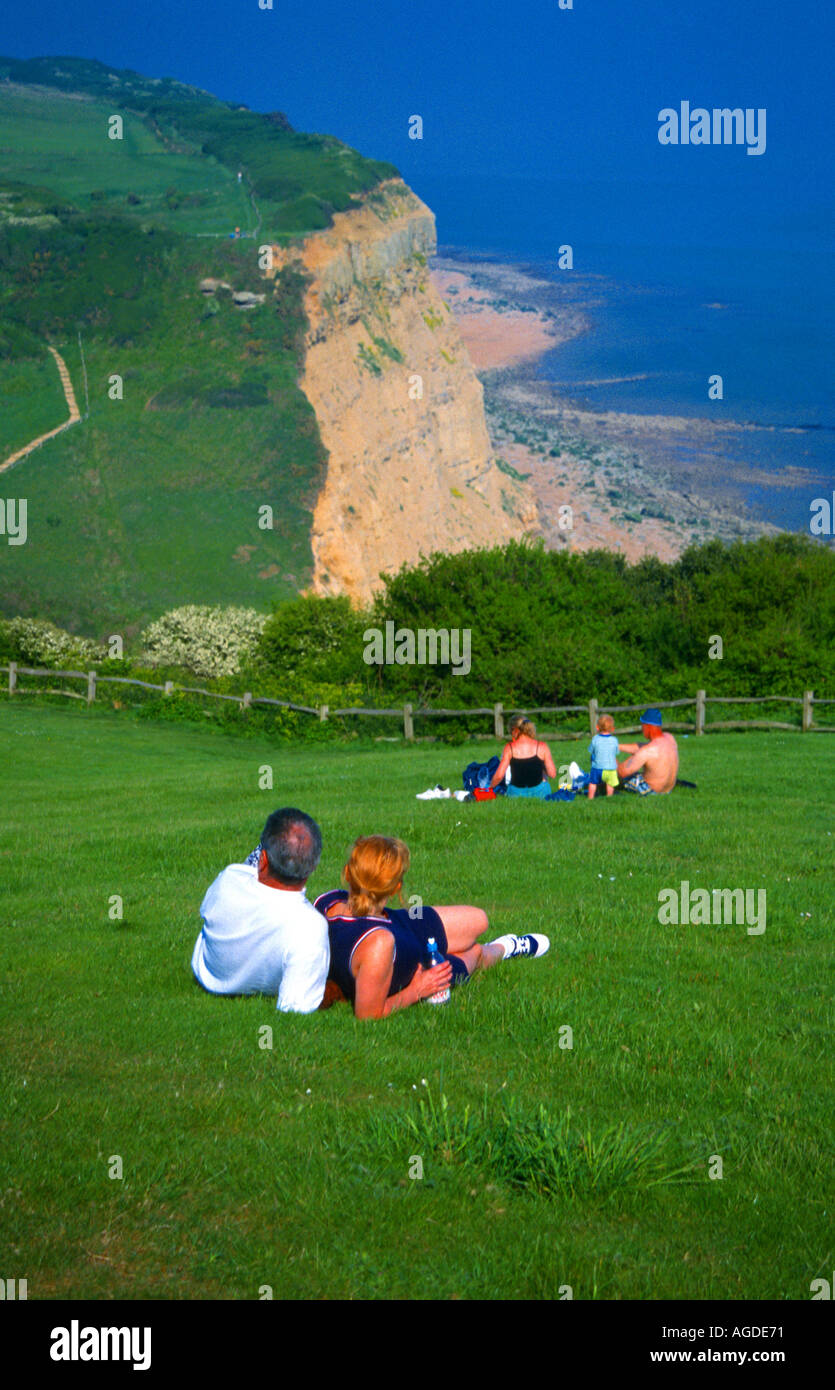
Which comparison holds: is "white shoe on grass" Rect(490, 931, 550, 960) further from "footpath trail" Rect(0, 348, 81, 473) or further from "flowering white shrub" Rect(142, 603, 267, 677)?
"footpath trail" Rect(0, 348, 81, 473)

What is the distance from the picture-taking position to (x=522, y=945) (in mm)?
8125

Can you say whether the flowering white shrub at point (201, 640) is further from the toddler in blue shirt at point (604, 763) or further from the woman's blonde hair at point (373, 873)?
the woman's blonde hair at point (373, 873)

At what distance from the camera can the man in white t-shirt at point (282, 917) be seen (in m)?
→ 6.77

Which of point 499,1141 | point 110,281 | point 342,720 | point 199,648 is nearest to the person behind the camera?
point 499,1141

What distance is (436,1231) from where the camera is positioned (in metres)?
4.25

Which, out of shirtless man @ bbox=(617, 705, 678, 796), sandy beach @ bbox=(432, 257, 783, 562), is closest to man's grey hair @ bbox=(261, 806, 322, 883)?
shirtless man @ bbox=(617, 705, 678, 796)

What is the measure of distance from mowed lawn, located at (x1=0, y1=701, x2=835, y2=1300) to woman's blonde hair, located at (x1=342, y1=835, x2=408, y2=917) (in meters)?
0.76

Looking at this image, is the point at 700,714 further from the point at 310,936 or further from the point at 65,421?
the point at 65,421

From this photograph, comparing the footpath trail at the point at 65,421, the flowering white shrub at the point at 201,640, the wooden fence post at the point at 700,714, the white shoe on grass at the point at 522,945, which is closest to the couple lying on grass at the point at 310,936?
the white shoe on grass at the point at 522,945

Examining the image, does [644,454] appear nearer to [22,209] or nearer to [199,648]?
[22,209]

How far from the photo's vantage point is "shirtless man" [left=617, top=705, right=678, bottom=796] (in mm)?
16203

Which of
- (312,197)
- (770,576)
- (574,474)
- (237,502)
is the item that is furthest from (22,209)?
(770,576)

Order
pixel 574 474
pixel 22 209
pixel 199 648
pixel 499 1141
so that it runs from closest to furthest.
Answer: pixel 499 1141, pixel 199 648, pixel 22 209, pixel 574 474

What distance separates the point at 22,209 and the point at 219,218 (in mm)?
23808
